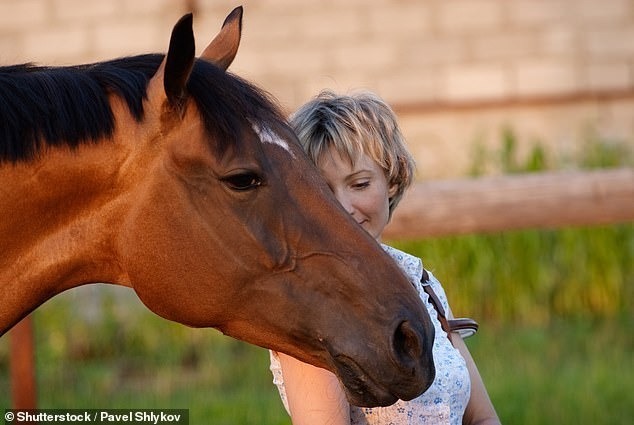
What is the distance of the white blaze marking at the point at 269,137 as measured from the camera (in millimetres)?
→ 2543

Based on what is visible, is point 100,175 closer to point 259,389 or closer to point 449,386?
point 449,386

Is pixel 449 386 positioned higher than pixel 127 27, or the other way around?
pixel 127 27

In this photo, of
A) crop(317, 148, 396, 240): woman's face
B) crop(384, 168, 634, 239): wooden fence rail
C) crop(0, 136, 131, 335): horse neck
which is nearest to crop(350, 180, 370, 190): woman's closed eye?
crop(317, 148, 396, 240): woman's face

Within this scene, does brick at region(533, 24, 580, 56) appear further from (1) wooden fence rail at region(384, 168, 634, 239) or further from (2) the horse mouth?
(2) the horse mouth

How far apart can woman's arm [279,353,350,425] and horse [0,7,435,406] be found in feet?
0.23

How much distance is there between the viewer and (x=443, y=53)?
8703 millimetres

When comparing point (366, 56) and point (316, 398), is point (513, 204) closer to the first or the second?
point (316, 398)

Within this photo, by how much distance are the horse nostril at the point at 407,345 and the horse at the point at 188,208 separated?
5 cm

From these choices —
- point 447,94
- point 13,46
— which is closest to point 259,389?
point 447,94

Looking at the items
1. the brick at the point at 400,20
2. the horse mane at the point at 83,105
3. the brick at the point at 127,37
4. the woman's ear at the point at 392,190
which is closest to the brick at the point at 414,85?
the brick at the point at 400,20

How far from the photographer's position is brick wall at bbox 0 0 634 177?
8.66m

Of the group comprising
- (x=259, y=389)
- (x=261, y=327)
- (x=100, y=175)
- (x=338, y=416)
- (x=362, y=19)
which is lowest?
(x=259, y=389)

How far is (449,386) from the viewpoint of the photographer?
2.70 meters

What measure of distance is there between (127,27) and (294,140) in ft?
21.3
